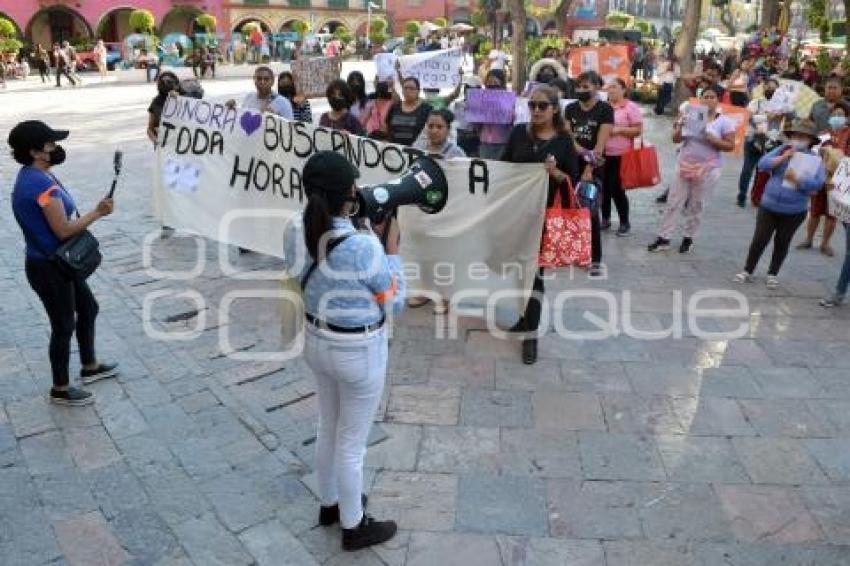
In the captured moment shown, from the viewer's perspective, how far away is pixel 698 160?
7.39 meters

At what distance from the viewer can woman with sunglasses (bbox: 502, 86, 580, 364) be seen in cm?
519

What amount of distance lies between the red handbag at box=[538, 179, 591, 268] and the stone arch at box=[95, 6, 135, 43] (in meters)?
40.9

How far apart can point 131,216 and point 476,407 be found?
5.83 metres

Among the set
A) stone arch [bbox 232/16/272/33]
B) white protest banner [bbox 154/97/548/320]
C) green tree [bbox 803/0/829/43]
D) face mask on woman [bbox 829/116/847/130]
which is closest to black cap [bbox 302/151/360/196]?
white protest banner [bbox 154/97/548/320]

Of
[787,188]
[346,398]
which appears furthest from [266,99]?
[346,398]

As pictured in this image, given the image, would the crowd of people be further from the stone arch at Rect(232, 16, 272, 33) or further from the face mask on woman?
the stone arch at Rect(232, 16, 272, 33)

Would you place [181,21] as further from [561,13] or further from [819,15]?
[819,15]

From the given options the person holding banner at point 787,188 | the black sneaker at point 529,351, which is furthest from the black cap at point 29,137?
the person holding banner at point 787,188

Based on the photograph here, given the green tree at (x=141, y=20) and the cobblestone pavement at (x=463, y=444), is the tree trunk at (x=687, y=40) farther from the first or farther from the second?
the green tree at (x=141, y=20)

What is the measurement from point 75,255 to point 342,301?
2.12 m

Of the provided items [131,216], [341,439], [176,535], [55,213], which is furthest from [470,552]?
[131,216]

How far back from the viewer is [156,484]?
12.7ft

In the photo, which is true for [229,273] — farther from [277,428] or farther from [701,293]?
[701,293]

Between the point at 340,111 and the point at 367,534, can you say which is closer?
the point at 367,534
